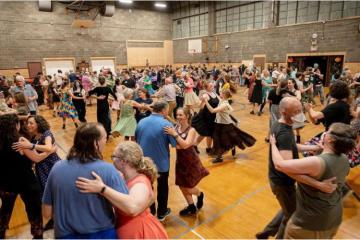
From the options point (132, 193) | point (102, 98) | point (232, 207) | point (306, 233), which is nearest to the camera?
point (132, 193)

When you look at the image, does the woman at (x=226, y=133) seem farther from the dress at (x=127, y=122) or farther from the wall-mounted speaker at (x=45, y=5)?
the wall-mounted speaker at (x=45, y=5)

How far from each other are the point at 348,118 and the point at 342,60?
43.2ft

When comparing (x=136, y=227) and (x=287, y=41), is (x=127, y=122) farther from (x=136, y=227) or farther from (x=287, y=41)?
(x=287, y=41)

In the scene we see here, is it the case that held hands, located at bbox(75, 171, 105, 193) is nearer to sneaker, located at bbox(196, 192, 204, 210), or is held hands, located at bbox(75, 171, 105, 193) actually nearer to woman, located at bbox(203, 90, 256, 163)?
sneaker, located at bbox(196, 192, 204, 210)

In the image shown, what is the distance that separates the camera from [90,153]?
1463 mm

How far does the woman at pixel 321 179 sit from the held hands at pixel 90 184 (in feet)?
4.12

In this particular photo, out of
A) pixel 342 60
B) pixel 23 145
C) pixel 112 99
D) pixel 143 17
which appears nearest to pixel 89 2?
pixel 143 17

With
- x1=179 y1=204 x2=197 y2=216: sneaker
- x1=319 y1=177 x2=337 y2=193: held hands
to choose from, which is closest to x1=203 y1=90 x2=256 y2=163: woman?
x1=179 y1=204 x2=197 y2=216: sneaker

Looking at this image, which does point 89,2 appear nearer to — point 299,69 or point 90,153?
point 299,69

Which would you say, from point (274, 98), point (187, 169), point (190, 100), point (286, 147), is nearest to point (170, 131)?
point (187, 169)

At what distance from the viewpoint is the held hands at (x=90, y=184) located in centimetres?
134

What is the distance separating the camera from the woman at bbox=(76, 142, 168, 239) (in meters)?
1.35

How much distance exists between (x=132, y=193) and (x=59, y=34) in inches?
785

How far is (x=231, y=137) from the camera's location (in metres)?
4.55
